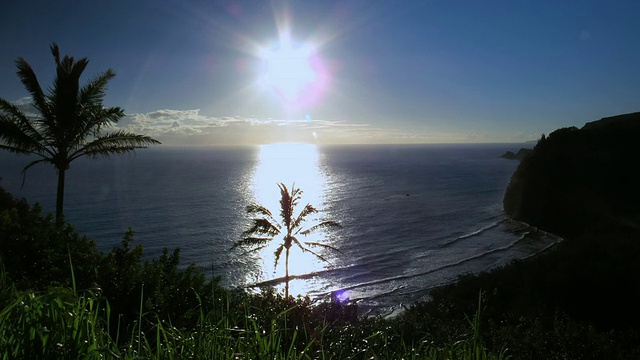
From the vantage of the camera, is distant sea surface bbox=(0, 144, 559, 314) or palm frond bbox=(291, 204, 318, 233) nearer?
palm frond bbox=(291, 204, 318, 233)

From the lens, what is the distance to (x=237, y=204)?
87.1 metres

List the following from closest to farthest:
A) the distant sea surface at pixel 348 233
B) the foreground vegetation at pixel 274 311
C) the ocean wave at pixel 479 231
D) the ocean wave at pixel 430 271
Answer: the foreground vegetation at pixel 274 311 < the ocean wave at pixel 430 271 < the distant sea surface at pixel 348 233 < the ocean wave at pixel 479 231

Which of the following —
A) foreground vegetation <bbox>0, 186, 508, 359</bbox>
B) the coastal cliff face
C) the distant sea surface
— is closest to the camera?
foreground vegetation <bbox>0, 186, 508, 359</bbox>

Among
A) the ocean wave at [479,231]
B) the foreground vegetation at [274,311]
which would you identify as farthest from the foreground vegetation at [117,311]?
the ocean wave at [479,231]

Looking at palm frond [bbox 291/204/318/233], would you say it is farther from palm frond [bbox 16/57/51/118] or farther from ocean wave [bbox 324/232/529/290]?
palm frond [bbox 16/57/51/118]

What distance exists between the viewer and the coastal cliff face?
5881 cm

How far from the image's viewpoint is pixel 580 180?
208 feet

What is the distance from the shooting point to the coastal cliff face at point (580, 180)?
5881 centimetres

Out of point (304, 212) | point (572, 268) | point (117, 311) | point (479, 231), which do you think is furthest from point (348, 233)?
point (117, 311)

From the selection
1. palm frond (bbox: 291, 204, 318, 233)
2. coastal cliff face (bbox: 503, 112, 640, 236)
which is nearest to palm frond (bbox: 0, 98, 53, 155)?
palm frond (bbox: 291, 204, 318, 233)

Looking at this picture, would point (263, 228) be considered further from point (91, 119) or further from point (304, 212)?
point (91, 119)

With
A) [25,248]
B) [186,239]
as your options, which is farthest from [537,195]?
[25,248]

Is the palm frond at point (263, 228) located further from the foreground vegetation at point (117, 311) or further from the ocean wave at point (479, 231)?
the ocean wave at point (479, 231)

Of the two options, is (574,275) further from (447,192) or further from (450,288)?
(447,192)
